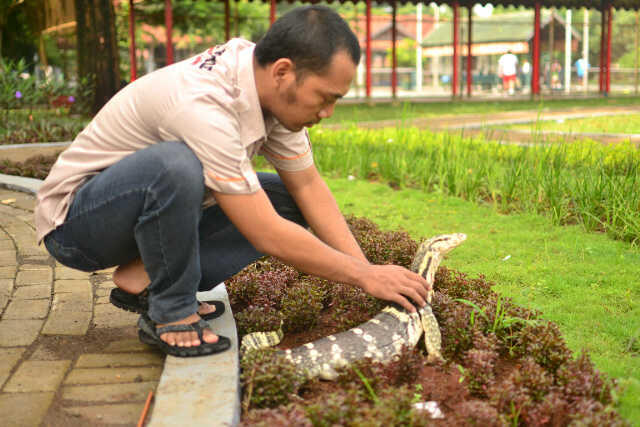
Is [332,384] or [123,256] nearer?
[332,384]

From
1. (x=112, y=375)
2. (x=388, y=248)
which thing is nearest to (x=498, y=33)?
(x=388, y=248)

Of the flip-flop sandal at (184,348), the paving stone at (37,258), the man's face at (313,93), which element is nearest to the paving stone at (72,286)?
the paving stone at (37,258)

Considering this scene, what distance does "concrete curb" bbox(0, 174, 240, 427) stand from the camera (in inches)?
82.9

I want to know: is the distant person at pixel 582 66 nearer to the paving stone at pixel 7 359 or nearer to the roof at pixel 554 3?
the roof at pixel 554 3

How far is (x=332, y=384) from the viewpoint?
8.48 ft

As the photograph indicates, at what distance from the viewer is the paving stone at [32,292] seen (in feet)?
11.6

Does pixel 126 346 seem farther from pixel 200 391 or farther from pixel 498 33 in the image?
pixel 498 33

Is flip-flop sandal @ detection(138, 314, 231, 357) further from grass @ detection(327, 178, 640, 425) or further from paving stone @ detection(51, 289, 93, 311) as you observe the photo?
grass @ detection(327, 178, 640, 425)

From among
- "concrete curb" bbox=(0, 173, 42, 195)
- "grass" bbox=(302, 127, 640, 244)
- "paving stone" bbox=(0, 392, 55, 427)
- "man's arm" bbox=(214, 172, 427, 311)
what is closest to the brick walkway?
"paving stone" bbox=(0, 392, 55, 427)

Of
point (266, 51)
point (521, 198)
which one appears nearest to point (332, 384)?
point (266, 51)

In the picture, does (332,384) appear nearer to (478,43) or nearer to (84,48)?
(84,48)

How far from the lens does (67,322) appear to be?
10.5ft

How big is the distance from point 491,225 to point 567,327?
6.87ft

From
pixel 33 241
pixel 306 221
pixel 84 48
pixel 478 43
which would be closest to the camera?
pixel 306 221
